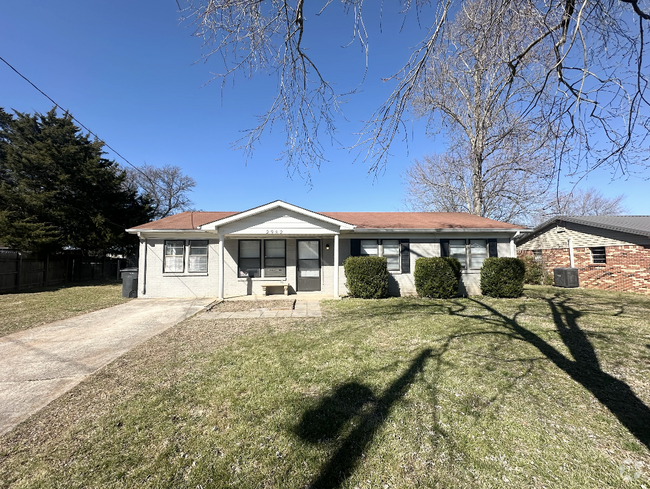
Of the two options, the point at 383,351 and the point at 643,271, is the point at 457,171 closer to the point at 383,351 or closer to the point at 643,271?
the point at 643,271

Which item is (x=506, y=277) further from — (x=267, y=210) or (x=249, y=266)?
(x=249, y=266)

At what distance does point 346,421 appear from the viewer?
8.80 feet

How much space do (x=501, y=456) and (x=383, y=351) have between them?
7.70 feet

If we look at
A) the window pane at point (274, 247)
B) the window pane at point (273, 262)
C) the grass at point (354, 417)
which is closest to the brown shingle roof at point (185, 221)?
the window pane at point (274, 247)

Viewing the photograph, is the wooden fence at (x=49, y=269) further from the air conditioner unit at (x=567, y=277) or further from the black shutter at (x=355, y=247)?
the air conditioner unit at (x=567, y=277)

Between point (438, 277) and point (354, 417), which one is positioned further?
point (438, 277)

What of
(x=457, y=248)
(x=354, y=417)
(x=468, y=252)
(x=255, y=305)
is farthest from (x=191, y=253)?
(x=468, y=252)

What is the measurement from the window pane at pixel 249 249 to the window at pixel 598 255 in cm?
1563

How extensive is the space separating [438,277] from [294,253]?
5.38 m

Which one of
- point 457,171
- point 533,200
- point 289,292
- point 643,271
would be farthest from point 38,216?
point 643,271

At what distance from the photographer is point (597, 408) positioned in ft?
9.58

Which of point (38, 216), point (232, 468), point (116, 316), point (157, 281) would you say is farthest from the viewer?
point (38, 216)

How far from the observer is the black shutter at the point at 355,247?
10.8 meters

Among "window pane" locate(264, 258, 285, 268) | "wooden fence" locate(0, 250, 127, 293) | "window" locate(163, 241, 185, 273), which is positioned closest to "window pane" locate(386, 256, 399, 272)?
"window pane" locate(264, 258, 285, 268)
